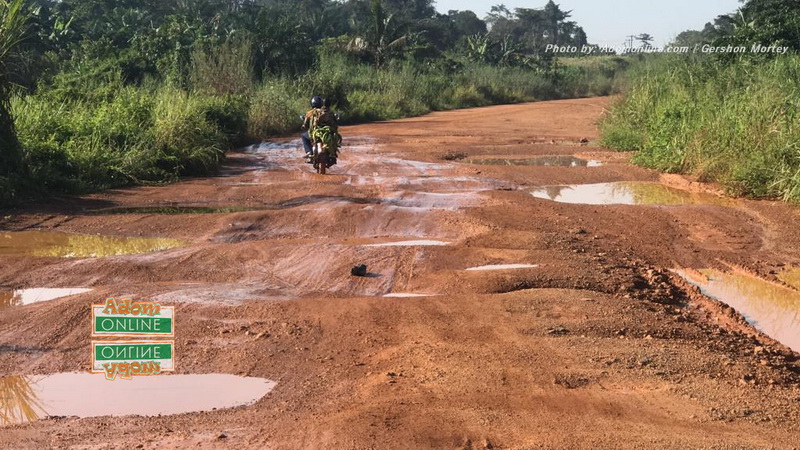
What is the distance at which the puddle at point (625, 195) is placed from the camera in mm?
12945

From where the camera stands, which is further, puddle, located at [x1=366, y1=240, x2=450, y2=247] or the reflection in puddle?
the reflection in puddle

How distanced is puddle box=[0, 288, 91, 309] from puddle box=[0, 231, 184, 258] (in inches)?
50.7

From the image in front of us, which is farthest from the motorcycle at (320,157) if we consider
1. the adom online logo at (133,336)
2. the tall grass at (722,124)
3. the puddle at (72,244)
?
the adom online logo at (133,336)

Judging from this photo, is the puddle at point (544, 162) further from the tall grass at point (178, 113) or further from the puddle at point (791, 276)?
the puddle at point (791, 276)

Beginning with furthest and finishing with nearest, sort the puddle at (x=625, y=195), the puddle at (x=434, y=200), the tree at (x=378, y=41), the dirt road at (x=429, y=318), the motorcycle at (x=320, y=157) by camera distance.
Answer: the tree at (x=378, y=41) < the motorcycle at (x=320, y=157) < the puddle at (x=625, y=195) < the puddle at (x=434, y=200) < the dirt road at (x=429, y=318)

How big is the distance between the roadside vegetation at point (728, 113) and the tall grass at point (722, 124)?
2cm

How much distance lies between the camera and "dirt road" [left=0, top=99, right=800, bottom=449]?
4582 millimetres

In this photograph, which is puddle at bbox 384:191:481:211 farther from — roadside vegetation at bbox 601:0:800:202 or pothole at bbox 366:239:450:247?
roadside vegetation at bbox 601:0:800:202

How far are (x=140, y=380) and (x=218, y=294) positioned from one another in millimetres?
1740

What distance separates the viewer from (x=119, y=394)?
17.2ft

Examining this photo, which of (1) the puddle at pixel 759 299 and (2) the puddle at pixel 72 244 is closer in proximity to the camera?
(1) the puddle at pixel 759 299

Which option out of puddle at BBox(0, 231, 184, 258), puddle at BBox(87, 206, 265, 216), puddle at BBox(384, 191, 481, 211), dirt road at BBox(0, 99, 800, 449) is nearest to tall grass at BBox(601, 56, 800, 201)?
dirt road at BBox(0, 99, 800, 449)

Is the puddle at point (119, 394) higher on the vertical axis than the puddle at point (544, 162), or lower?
lower

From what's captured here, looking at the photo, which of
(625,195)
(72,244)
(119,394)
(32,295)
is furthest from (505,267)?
(625,195)
